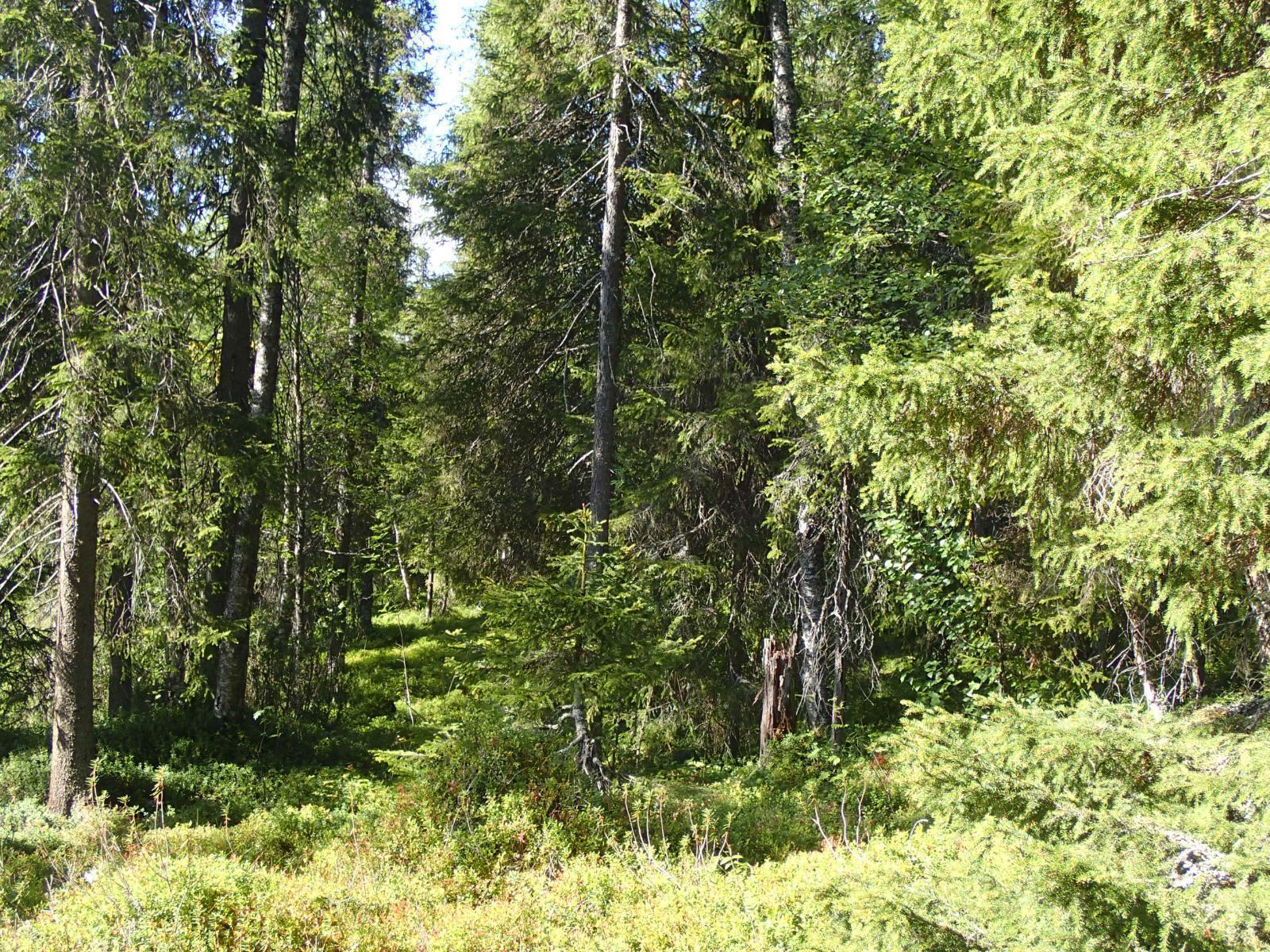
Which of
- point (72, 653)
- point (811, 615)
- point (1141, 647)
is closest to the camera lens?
point (1141, 647)

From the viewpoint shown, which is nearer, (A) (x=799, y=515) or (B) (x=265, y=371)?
(A) (x=799, y=515)

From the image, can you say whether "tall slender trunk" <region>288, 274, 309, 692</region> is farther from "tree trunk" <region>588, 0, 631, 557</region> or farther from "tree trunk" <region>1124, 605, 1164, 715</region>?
"tree trunk" <region>1124, 605, 1164, 715</region>

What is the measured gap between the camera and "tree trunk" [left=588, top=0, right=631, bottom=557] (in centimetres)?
997

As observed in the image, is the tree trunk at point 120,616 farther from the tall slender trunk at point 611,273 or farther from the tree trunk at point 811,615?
the tree trunk at point 811,615

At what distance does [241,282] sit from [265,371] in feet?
5.70

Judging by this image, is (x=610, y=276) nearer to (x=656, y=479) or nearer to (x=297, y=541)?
(x=656, y=479)

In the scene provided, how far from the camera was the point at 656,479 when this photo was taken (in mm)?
10539

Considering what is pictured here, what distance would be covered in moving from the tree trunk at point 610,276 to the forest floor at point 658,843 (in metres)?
3.06

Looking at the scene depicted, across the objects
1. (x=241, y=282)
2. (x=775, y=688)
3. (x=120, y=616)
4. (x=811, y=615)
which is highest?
(x=241, y=282)

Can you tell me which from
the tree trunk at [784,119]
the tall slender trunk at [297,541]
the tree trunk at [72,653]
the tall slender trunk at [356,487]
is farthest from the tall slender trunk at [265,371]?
the tree trunk at [784,119]

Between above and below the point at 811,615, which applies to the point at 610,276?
above

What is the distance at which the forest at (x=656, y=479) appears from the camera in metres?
3.69

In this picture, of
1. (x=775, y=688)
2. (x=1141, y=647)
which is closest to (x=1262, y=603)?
(x=1141, y=647)

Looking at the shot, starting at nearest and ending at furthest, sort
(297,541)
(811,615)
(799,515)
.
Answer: (799,515)
(811,615)
(297,541)
